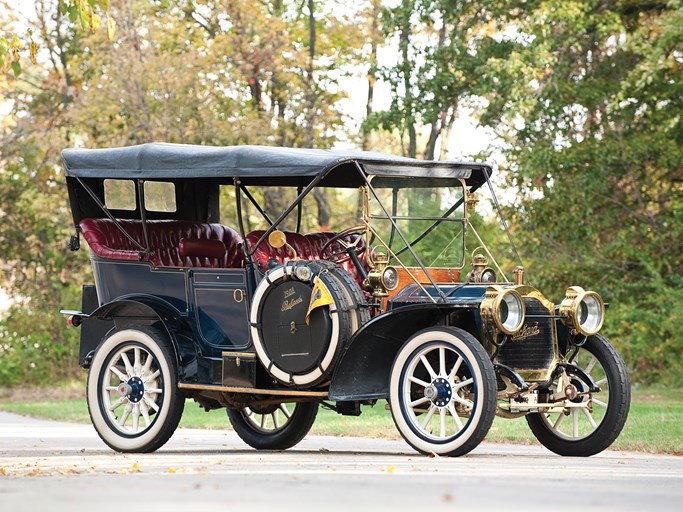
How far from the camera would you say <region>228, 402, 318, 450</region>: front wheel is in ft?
41.7

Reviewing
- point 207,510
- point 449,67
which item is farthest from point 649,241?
point 207,510

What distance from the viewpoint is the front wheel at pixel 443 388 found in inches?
392

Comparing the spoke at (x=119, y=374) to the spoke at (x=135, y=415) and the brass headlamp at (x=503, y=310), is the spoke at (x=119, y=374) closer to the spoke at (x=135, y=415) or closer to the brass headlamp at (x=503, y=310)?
the spoke at (x=135, y=415)

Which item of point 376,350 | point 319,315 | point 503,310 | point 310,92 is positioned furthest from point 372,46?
point 503,310

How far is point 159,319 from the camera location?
1195 cm

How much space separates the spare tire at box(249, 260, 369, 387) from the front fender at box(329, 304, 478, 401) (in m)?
0.15

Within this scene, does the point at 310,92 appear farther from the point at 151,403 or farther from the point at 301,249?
the point at 151,403

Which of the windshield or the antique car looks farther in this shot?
the windshield

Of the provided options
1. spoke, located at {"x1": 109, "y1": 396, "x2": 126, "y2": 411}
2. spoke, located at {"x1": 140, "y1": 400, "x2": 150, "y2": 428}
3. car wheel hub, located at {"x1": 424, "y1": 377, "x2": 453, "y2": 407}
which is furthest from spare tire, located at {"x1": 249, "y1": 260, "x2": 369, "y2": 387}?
spoke, located at {"x1": 109, "y1": 396, "x2": 126, "y2": 411}

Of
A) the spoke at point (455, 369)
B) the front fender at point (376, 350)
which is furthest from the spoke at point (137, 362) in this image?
the spoke at point (455, 369)

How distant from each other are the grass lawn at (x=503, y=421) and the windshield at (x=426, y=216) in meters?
2.12

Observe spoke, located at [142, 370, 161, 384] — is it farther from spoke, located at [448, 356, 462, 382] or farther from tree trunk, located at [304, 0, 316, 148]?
tree trunk, located at [304, 0, 316, 148]

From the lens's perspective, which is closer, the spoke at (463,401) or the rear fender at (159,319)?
the spoke at (463,401)

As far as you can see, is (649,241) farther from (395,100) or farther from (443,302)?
(443,302)
